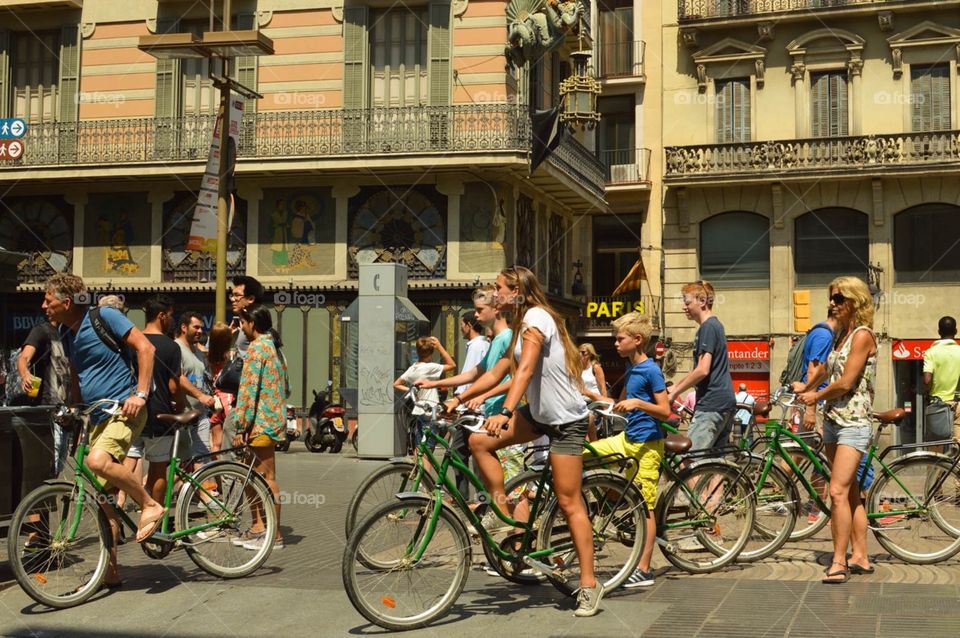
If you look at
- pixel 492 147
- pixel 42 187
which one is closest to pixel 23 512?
pixel 492 147

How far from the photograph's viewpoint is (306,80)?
89.8 ft

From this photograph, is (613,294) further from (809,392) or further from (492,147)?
(809,392)

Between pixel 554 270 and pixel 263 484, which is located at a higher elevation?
pixel 554 270

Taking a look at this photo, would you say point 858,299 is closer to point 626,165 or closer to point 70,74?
point 70,74

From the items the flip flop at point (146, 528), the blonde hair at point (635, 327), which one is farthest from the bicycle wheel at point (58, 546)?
the blonde hair at point (635, 327)

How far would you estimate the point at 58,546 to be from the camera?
24.3 ft

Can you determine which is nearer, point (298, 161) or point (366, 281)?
point (366, 281)

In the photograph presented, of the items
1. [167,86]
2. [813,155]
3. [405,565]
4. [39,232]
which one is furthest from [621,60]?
[405,565]

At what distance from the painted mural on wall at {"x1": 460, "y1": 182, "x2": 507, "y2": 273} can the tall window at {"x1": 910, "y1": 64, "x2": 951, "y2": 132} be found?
14188 mm

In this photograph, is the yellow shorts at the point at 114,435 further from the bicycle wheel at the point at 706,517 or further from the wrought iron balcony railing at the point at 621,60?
the wrought iron balcony railing at the point at 621,60

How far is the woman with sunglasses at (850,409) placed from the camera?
26.6 feet

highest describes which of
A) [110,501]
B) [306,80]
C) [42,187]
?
[306,80]

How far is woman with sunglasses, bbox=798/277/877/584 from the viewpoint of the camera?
319 inches

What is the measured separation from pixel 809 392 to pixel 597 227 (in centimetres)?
2995
